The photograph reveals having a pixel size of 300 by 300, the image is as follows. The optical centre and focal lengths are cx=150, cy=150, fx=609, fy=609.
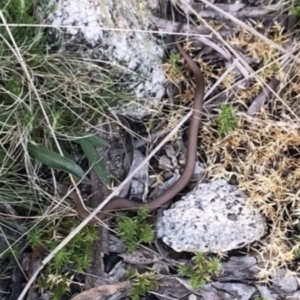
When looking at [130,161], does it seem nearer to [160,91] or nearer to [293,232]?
[160,91]

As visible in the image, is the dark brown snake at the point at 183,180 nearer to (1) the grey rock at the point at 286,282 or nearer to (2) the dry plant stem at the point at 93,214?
(2) the dry plant stem at the point at 93,214

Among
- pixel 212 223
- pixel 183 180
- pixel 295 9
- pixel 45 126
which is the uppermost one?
pixel 295 9

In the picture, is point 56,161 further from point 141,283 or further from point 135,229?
point 141,283

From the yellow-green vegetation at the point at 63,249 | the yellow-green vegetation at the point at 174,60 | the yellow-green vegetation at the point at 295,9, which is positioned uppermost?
the yellow-green vegetation at the point at 295,9

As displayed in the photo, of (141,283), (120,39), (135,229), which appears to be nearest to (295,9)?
(120,39)

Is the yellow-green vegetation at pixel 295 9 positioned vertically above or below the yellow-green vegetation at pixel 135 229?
above

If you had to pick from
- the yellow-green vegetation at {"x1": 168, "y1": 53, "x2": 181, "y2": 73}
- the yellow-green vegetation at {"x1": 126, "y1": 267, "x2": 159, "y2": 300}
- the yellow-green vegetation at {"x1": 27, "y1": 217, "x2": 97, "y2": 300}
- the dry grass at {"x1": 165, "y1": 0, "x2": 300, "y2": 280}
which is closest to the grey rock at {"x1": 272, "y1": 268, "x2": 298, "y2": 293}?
the dry grass at {"x1": 165, "y1": 0, "x2": 300, "y2": 280}

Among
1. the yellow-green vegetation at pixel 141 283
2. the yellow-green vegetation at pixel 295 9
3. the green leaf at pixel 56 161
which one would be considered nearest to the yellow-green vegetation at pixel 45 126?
the green leaf at pixel 56 161
